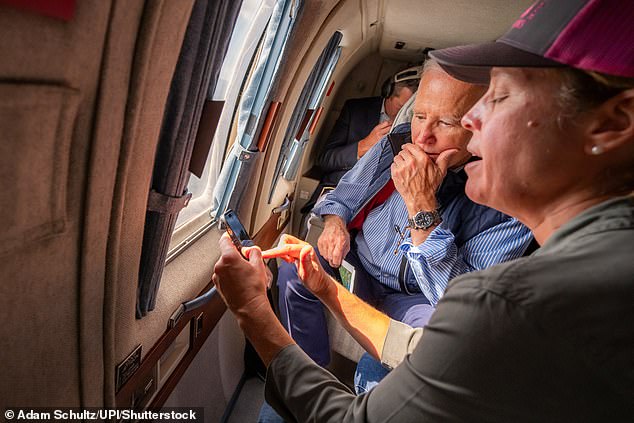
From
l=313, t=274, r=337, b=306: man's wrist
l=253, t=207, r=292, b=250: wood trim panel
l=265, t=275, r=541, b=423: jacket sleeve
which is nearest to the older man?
l=313, t=274, r=337, b=306: man's wrist

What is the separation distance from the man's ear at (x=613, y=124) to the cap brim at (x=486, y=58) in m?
0.13

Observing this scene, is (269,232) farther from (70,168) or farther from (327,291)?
(70,168)

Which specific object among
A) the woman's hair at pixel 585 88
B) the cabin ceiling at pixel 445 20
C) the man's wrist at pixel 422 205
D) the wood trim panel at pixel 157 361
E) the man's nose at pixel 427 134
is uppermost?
the cabin ceiling at pixel 445 20

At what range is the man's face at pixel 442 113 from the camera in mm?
1729

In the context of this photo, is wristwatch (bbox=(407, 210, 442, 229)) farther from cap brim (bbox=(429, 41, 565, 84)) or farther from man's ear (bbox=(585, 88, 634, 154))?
man's ear (bbox=(585, 88, 634, 154))

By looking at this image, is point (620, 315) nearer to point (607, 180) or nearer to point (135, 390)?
point (607, 180)

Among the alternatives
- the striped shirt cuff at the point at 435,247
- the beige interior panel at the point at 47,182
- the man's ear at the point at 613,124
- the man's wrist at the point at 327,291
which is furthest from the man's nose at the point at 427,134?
the beige interior panel at the point at 47,182

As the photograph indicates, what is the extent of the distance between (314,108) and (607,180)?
271cm

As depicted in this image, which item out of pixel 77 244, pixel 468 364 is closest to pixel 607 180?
pixel 468 364

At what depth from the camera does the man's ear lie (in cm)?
73

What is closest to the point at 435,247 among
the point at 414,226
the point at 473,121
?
the point at 414,226

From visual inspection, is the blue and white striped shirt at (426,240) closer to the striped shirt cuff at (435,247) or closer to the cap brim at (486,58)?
the striped shirt cuff at (435,247)

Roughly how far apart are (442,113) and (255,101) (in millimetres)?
911

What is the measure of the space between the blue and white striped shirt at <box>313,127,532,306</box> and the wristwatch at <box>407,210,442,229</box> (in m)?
0.04
